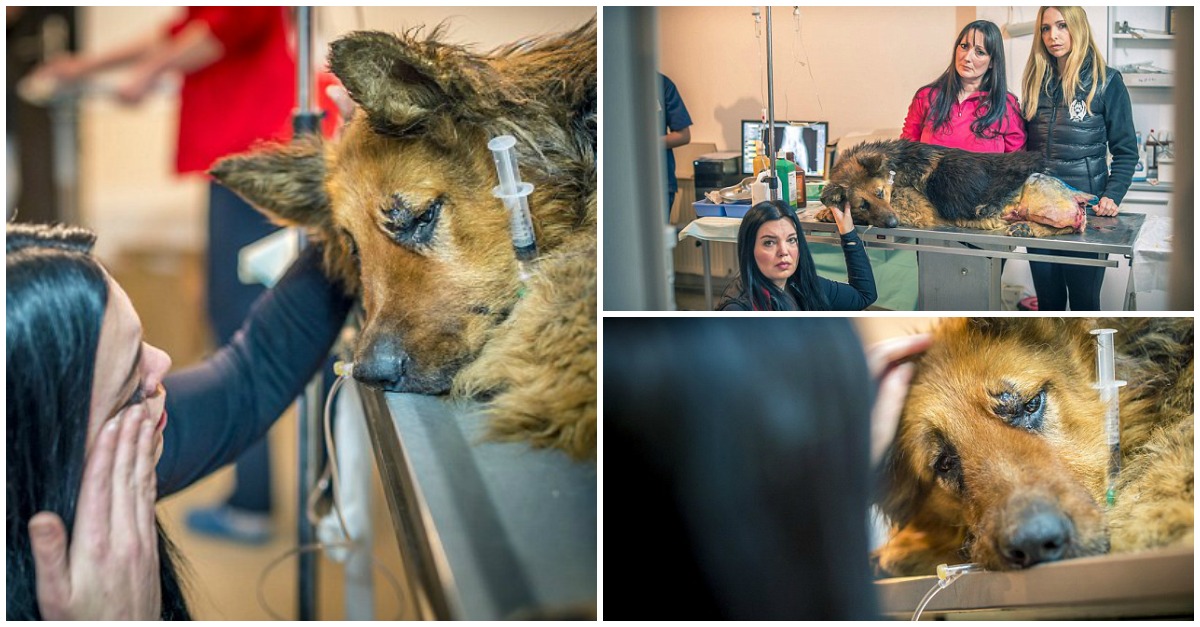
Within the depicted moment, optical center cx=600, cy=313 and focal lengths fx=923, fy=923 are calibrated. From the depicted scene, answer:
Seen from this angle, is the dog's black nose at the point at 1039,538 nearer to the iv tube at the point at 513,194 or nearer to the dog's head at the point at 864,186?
the dog's head at the point at 864,186

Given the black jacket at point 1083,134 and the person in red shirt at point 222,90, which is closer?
the black jacket at point 1083,134

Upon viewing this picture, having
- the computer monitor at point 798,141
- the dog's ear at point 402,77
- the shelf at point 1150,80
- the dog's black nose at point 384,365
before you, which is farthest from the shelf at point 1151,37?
the dog's black nose at point 384,365

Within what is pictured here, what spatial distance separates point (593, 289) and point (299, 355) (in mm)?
425

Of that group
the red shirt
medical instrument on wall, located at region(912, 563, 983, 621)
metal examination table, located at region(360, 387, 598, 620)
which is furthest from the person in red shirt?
medical instrument on wall, located at region(912, 563, 983, 621)

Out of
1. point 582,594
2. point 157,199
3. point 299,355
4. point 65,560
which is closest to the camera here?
point 582,594

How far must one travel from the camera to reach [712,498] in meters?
1.23

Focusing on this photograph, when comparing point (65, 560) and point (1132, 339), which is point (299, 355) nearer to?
point (65, 560)

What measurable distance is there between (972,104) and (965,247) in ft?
0.60

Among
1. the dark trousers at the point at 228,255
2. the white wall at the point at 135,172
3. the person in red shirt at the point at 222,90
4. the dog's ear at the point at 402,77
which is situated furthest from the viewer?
the white wall at the point at 135,172

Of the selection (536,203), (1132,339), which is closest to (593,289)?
(536,203)

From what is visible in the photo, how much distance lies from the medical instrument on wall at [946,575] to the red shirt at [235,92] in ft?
3.65

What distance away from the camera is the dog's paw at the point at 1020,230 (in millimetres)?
Answer: 1186

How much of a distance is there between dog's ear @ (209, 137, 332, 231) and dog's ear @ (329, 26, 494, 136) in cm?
14

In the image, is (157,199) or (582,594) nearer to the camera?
(582,594)
